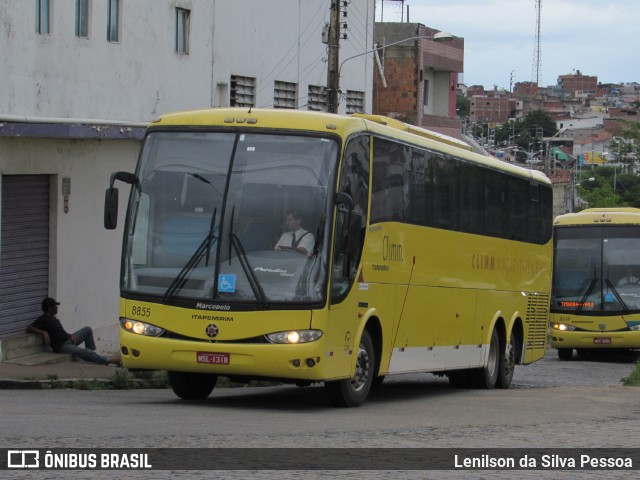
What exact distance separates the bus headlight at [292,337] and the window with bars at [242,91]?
16.6 meters

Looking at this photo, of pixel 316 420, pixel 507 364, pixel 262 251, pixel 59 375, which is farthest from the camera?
pixel 507 364

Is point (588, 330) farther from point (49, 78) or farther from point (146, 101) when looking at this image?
point (49, 78)

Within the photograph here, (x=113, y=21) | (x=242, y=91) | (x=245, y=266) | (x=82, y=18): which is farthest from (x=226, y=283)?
(x=242, y=91)

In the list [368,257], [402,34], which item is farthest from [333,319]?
[402,34]

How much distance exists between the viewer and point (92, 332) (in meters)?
22.0

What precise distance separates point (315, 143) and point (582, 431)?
4117 mm

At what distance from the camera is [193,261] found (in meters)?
13.5

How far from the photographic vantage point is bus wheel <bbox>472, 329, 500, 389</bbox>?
20375 millimetres

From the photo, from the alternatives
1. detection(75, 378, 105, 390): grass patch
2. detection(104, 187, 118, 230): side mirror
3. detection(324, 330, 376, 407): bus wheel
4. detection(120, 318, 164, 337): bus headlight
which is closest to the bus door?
detection(324, 330, 376, 407): bus wheel

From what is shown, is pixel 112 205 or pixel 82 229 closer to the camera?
Answer: pixel 112 205

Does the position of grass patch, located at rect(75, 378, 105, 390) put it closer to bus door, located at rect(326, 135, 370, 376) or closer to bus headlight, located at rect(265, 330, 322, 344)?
bus door, located at rect(326, 135, 370, 376)

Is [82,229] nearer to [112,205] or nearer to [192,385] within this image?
[192,385]

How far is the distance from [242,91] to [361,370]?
53.5ft

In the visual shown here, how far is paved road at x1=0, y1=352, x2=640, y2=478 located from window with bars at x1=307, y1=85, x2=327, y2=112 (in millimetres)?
17013
